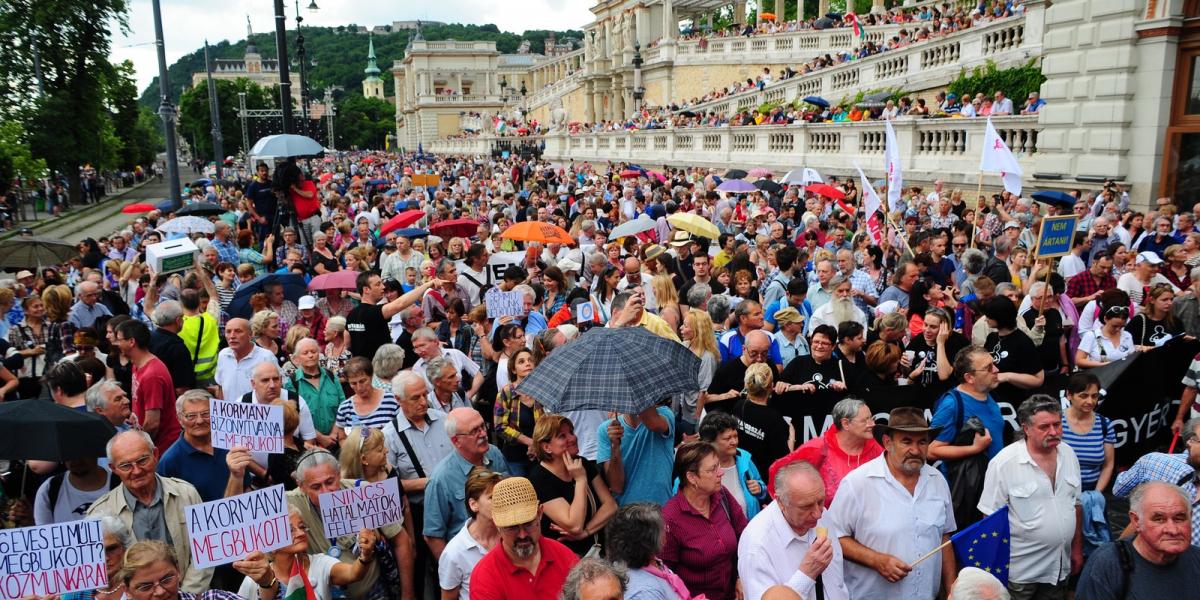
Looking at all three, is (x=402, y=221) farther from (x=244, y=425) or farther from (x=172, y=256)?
(x=244, y=425)

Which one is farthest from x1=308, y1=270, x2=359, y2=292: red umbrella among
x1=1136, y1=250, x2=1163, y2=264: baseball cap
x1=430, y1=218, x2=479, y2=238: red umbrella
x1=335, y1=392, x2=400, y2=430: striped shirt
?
x1=1136, y1=250, x2=1163, y2=264: baseball cap

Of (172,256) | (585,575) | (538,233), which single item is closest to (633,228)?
(538,233)

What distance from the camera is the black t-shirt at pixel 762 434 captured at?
18.2ft

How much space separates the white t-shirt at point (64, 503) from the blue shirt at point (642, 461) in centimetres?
287

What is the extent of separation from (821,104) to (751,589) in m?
22.2

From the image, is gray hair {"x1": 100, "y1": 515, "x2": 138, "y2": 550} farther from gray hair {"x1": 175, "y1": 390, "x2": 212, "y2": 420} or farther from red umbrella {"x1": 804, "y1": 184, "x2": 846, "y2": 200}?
red umbrella {"x1": 804, "y1": 184, "x2": 846, "y2": 200}

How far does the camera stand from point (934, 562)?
443 centimetres

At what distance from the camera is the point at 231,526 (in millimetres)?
3924

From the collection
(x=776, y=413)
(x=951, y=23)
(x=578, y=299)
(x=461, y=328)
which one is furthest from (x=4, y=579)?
(x=951, y=23)

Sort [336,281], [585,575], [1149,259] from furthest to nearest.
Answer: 1. [336,281]
2. [1149,259]
3. [585,575]

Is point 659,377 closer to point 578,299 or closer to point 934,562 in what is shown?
point 934,562

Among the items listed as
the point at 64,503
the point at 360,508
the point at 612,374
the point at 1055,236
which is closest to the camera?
the point at 360,508

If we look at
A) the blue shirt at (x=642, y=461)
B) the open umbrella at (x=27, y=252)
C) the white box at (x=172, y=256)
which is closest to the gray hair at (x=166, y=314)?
the white box at (x=172, y=256)

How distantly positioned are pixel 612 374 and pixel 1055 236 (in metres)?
5.12
